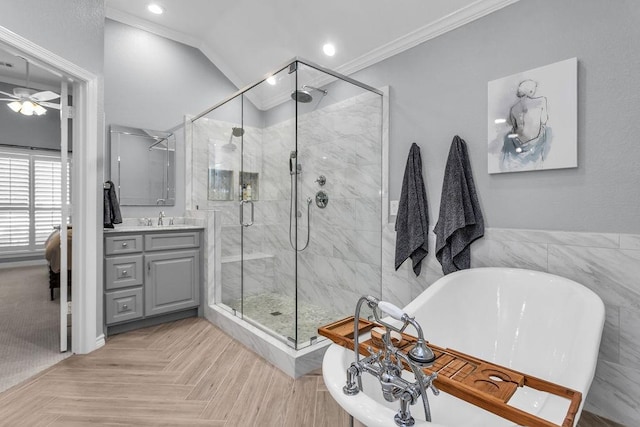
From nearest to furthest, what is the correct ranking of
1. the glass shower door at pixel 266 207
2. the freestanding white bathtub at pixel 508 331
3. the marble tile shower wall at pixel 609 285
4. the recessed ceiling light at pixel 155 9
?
the freestanding white bathtub at pixel 508 331, the marble tile shower wall at pixel 609 285, the glass shower door at pixel 266 207, the recessed ceiling light at pixel 155 9

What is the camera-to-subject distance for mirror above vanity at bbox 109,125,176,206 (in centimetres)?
330

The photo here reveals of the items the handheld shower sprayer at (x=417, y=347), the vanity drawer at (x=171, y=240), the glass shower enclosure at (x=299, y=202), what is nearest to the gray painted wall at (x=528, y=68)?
the glass shower enclosure at (x=299, y=202)

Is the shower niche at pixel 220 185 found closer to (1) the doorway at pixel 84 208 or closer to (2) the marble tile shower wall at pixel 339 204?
(2) the marble tile shower wall at pixel 339 204

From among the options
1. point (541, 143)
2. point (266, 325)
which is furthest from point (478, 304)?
point (266, 325)

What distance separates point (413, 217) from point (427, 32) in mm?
1415

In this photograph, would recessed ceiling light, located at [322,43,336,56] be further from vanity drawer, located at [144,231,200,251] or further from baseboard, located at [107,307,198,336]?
baseboard, located at [107,307,198,336]

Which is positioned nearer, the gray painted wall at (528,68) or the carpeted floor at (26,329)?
the gray painted wall at (528,68)

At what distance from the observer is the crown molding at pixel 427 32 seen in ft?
7.11

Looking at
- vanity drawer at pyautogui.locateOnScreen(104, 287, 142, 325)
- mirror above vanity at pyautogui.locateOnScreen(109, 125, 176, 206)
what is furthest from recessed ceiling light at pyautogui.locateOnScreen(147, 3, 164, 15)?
vanity drawer at pyautogui.locateOnScreen(104, 287, 142, 325)

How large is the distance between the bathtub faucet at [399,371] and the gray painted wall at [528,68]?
1.49 m

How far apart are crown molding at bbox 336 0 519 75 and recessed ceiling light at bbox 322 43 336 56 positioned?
146mm

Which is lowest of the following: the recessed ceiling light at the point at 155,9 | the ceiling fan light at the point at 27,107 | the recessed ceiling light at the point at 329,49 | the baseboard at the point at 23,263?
the baseboard at the point at 23,263

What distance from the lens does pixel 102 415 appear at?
68.9 inches

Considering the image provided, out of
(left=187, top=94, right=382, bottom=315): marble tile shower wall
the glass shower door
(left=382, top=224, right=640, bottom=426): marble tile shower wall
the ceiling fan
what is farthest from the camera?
the ceiling fan
